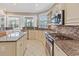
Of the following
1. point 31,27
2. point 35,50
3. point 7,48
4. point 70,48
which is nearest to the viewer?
point 70,48

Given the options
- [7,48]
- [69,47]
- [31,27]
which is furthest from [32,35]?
[69,47]

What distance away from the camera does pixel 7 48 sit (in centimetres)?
235

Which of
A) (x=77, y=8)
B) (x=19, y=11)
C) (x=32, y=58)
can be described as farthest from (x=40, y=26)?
(x=32, y=58)

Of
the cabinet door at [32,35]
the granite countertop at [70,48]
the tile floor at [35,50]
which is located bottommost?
the tile floor at [35,50]

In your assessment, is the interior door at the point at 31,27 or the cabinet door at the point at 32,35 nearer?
the interior door at the point at 31,27

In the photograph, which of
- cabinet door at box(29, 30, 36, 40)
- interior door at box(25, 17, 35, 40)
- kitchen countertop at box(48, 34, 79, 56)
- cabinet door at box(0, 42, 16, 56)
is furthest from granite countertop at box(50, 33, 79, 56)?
cabinet door at box(29, 30, 36, 40)

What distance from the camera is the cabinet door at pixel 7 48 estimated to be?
2314 mm

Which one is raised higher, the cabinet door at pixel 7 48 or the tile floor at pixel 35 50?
the cabinet door at pixel 7 48

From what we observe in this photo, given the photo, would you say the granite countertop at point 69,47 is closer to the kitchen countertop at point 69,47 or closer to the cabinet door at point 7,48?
the kitchen countertop at point 69,47

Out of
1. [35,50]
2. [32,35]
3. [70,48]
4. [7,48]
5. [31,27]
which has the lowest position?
[35,50]

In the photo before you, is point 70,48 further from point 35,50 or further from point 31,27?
point 31,27

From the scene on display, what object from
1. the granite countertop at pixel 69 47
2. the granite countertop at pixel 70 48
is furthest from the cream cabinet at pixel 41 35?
the granite countertop at pixel 70 48

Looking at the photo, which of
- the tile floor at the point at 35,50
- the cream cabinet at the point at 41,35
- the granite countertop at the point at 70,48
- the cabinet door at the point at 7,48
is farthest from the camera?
the cream cabinet at the point at 41,35

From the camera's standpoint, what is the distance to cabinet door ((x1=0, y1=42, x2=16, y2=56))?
231 cm
